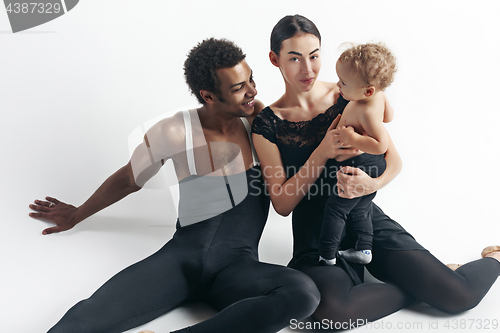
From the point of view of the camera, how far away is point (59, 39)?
9.77 feet

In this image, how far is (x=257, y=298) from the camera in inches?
68.8

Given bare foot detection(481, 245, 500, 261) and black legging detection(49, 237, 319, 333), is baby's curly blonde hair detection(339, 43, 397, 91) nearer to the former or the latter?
black legging detection(49, 237, 319, 333)

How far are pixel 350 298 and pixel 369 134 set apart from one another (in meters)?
0.65

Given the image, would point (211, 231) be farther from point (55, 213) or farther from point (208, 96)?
point (55, 213)

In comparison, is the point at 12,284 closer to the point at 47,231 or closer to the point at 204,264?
the point at 47,231

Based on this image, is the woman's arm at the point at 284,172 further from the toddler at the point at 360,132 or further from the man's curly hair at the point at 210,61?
the man's curly hair at the point at 210,61

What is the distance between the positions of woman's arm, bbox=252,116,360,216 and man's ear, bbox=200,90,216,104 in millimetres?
239

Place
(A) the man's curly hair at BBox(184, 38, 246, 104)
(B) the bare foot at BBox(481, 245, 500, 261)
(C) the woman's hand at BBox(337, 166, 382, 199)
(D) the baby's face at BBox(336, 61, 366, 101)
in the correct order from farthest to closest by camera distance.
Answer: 1. (B) the bare foot at BBox(481, 245, 500, 261)
2. (A) the man's curly hair at BBox(184, 38, 246, 104)
3. (C) the woman's hand at BBox(337, 166, 382, 199)
4. (D) the baby's face at BBox(336, 61, 366, 101)

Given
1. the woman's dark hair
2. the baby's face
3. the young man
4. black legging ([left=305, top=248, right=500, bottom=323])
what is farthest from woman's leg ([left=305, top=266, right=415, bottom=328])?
the woman's dark hair

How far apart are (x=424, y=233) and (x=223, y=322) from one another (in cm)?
152

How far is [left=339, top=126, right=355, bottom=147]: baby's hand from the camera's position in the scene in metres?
1.88

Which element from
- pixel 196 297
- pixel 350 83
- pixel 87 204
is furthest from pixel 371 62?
pixel 87 204

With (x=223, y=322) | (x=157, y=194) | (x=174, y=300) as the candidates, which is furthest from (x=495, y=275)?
(x=157, y=194)

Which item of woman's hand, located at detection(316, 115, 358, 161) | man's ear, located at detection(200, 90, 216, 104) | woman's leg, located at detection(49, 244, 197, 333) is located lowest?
woman's leg, located at detection(49, 244, 197, 333)
